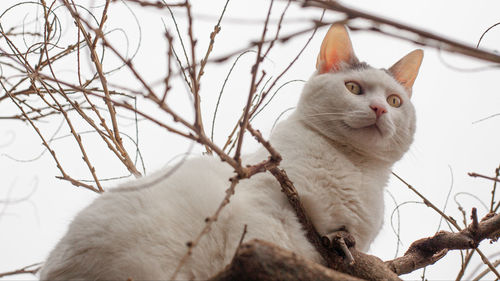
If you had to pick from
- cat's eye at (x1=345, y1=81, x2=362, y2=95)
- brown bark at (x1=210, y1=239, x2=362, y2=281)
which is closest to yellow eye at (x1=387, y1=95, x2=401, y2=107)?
cat's eye at (x1=345, y1=81, x2=362, y2=95)

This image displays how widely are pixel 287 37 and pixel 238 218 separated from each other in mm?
810

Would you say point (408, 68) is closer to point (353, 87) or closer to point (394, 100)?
point (394, 100)

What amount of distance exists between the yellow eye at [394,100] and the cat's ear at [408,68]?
28 cm

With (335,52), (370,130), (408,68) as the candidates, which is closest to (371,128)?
(370,130)

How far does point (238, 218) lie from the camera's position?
4.66 ft

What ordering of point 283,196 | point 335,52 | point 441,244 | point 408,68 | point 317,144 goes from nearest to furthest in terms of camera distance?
1. point 283,196
2. point 441,244
3. point 317,144
4. point 335,52
5. point 408,68

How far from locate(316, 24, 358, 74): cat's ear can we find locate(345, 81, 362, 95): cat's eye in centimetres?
18

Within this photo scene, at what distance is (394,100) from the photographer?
6.46ft

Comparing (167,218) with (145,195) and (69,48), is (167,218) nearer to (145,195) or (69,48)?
(145,195)

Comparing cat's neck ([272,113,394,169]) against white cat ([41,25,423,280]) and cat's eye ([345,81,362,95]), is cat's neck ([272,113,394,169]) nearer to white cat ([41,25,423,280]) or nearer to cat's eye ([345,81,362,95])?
white cat ([41,25,423,280])

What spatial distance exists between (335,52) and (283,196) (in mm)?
881

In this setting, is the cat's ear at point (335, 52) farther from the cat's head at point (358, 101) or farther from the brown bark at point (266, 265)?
the brown bark at point (266, 265)

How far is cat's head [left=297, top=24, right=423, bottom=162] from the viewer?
1.77m

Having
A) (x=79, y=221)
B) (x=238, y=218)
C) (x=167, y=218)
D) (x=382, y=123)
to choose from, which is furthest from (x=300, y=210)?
(x=79, y=221)
